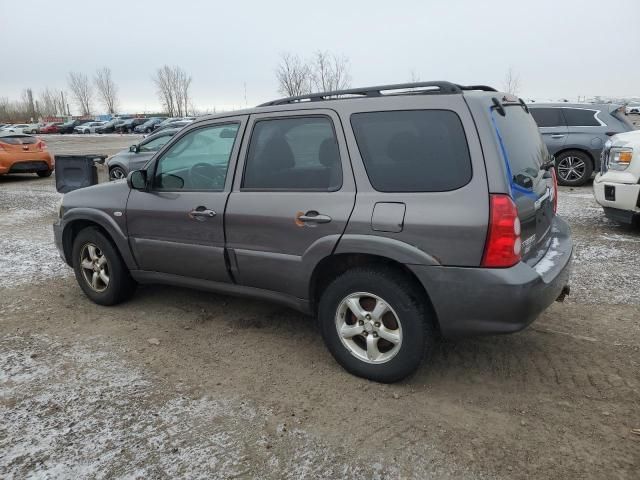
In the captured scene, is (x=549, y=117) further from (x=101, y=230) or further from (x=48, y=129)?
(x=48, y=129)

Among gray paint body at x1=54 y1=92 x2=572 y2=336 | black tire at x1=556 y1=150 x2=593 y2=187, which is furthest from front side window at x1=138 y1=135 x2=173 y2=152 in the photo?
black tire at x1=556 y1=150 x2=593 y2=187

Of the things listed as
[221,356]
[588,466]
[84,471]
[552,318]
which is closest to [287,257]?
[221,356]

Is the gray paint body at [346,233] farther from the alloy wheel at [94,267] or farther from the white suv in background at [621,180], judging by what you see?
the white suv in background at [621,180]

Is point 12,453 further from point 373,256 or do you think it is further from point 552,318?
point 552,318

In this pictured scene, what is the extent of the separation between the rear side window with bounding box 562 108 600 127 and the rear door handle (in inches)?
377

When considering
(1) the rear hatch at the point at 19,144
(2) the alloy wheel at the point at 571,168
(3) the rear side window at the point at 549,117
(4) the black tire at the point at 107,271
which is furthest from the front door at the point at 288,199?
(1) the rear hatch at the point at 19,144

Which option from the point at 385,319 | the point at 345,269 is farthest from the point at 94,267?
the point at 385,319

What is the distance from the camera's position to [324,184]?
3.32 m

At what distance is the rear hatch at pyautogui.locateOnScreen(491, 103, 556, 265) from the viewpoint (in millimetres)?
2900

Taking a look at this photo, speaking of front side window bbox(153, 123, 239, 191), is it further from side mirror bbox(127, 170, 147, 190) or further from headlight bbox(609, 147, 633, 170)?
headlight bbox(609, 147, 633, 170)

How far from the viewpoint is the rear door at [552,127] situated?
429 inches

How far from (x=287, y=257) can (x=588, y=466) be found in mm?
2029

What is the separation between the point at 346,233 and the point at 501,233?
2.93ft

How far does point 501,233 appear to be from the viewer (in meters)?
2.74
